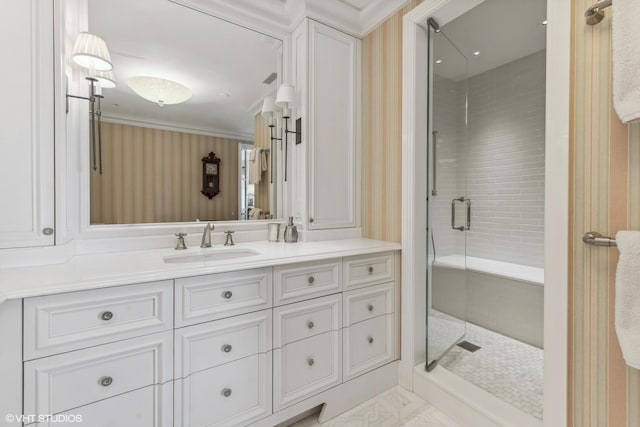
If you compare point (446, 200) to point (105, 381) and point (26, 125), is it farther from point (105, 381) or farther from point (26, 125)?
point (26, 125)

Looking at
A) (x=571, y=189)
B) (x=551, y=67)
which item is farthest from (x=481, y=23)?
(x=571, y=189)

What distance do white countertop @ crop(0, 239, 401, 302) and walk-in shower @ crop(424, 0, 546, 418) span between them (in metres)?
0.97

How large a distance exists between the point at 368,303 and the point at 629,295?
1.08 metres

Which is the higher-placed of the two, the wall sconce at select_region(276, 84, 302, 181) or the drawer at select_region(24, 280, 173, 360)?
the wall sconce at select_region(276, 84, 302, 181)

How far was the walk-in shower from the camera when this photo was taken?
6.21 ft

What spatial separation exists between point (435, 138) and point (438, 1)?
2.54 feet

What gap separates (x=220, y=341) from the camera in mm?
1212

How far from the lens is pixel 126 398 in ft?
3.39

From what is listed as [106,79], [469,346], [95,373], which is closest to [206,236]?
[95,373]

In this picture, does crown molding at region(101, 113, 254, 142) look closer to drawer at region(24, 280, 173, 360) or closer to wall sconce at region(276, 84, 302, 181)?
wall sconce at region(276, 84, 302, 181)

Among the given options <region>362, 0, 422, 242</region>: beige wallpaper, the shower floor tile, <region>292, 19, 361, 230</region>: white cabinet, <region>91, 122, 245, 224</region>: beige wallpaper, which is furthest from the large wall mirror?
the shower floor tile

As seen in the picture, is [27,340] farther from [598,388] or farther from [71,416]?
[598,388]

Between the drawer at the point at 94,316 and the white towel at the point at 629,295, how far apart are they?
1.60 meters

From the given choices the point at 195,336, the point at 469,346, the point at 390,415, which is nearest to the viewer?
the point at 195,336
